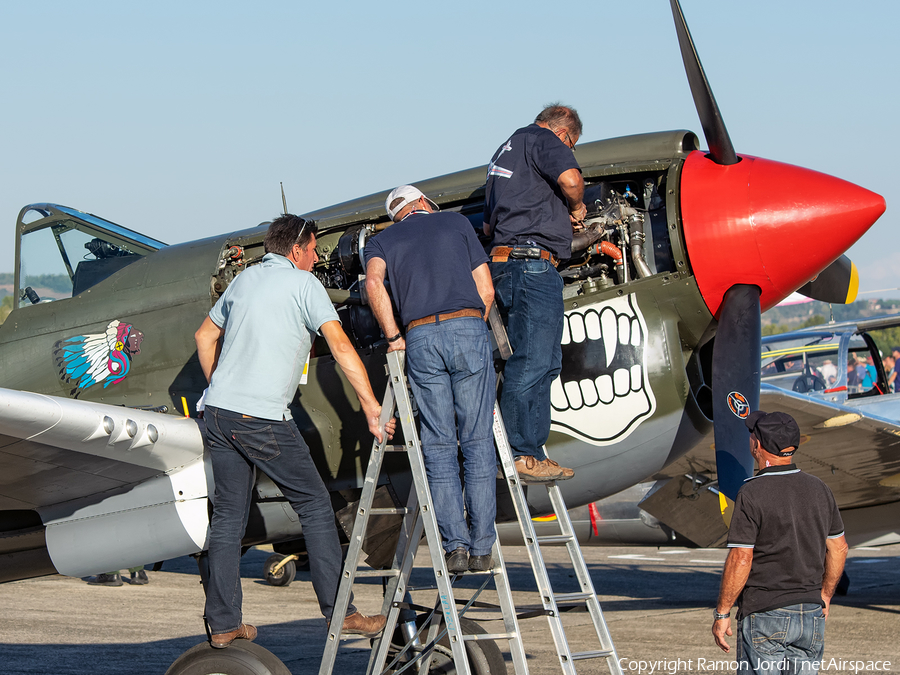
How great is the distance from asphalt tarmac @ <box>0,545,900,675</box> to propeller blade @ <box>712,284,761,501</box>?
149 centimetres

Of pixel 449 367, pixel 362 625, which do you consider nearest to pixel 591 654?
pixel 362 625

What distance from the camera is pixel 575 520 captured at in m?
11.7

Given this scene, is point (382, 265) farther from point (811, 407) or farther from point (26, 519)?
point (811, 407)

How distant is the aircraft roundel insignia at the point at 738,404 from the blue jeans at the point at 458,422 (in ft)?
4.66

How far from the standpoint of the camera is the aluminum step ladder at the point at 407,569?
3760 mm

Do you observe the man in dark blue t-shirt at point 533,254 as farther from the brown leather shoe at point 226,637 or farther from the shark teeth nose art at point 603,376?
the brown leather shoe at point 226,637

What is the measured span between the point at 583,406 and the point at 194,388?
233cm

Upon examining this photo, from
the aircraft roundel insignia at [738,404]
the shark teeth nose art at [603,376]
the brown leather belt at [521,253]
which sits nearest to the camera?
the brown leather belt at [521,253]

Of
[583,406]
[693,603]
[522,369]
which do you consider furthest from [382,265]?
[693,603]

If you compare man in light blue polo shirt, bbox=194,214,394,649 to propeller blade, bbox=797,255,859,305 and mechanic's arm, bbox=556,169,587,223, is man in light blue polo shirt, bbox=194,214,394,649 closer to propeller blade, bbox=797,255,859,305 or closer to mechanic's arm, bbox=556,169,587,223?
mechanic's arm, bbox=556,169,587,223

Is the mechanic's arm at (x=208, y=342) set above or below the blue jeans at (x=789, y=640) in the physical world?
above

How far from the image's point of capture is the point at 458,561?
3834 millimetres

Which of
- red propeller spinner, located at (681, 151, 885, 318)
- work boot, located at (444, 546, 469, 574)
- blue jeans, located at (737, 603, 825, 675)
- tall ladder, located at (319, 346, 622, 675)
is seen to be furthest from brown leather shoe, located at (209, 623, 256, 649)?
red propeller spinner, located at (681, 151, 885, 318)

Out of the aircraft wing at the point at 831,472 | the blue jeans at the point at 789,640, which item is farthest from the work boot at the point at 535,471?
the aircraft wing at the point at 831,472
